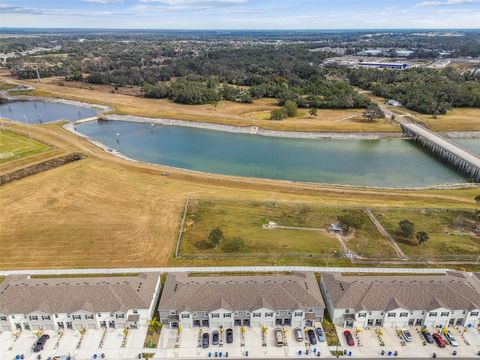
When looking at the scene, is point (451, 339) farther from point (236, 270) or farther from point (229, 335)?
point (236, 270)

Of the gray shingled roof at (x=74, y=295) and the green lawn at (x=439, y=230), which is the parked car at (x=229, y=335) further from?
the green lawn at (x=439, y=230)

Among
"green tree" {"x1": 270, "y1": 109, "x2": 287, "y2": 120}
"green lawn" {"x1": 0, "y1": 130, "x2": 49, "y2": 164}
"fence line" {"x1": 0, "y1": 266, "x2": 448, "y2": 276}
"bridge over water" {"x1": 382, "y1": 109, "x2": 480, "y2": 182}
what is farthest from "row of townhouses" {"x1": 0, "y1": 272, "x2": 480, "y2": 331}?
"green tree" {"x1": 270, "y1": 109, "x2": 287, "y2": 120}

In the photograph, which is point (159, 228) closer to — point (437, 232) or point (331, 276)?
point (331, 276)

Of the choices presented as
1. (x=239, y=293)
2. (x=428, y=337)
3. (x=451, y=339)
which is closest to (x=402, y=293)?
(x=428, y=337)

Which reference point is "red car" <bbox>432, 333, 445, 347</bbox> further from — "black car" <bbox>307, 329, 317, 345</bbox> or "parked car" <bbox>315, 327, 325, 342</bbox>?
"black car" <bbox>307, 329, 317, 345</bbox>

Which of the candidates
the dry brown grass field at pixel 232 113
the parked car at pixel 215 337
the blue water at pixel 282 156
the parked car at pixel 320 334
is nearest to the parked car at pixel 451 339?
the parked car at pixel 320 334
